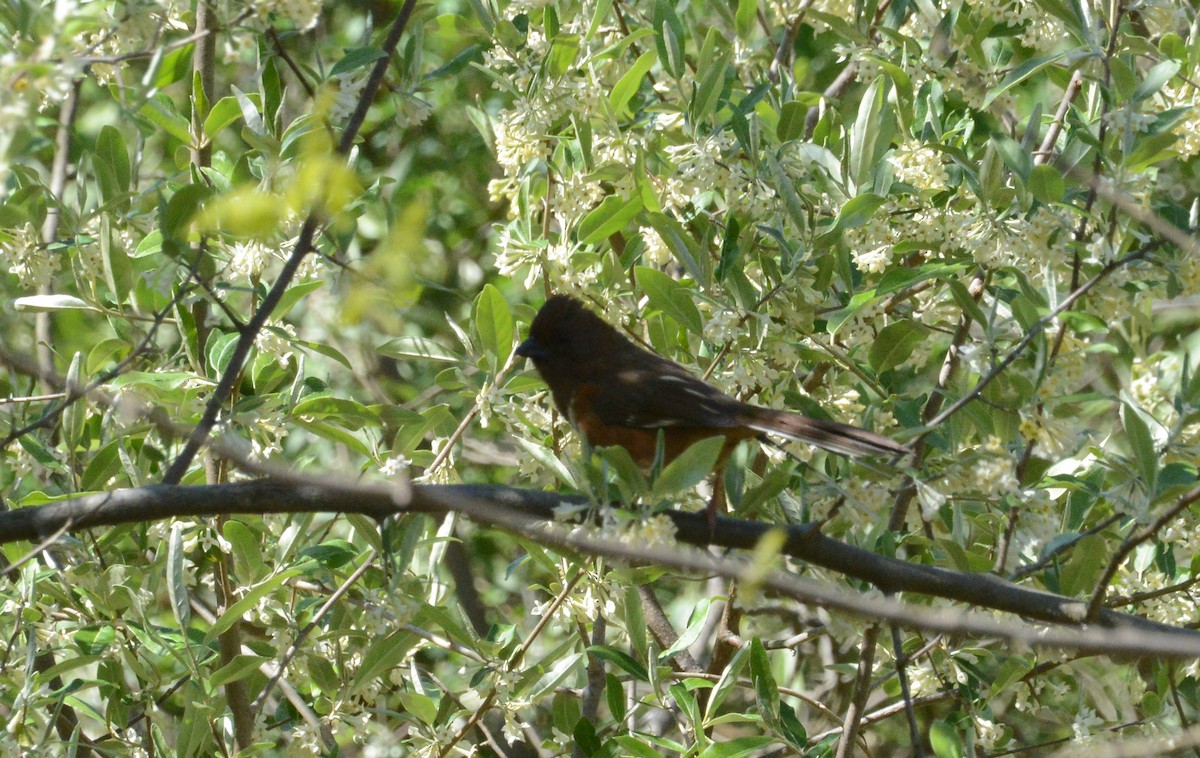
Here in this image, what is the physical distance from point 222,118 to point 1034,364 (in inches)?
101

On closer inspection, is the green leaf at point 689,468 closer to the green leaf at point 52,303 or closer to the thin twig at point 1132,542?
the thin twig at point 1132,542

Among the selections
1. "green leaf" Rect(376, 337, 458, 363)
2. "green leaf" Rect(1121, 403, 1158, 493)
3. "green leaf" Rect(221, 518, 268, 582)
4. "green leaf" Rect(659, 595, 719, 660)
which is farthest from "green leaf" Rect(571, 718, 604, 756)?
"green leaf" Rect(1121, 403, 1158, 493)

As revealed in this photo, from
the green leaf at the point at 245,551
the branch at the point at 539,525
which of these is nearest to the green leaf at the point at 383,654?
the green leaf at the point at 245,551

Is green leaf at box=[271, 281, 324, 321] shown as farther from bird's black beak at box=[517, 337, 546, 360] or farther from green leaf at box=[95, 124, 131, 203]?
bird's black beak at box=[517, 337, 546, 360]

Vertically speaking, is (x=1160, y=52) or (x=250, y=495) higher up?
(x=1160, y=52)

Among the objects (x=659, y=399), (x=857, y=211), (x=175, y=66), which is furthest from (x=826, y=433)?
(x=175, y=66)

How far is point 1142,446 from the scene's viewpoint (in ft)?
10.7

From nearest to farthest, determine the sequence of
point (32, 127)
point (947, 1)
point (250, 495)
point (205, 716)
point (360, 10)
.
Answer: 1. point (32, 127)
2. point (250, 495)
3. point (205, 716)
4. point (947, 1)
5. point (360, 10)

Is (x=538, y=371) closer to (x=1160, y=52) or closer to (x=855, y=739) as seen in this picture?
(x=855, y=739)

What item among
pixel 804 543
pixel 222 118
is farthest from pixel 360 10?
pixel 804 543

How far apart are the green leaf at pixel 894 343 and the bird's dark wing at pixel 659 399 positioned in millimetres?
444

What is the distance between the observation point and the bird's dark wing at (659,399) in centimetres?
396

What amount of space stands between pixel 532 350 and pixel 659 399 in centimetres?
49

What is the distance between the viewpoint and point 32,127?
2506 mm
